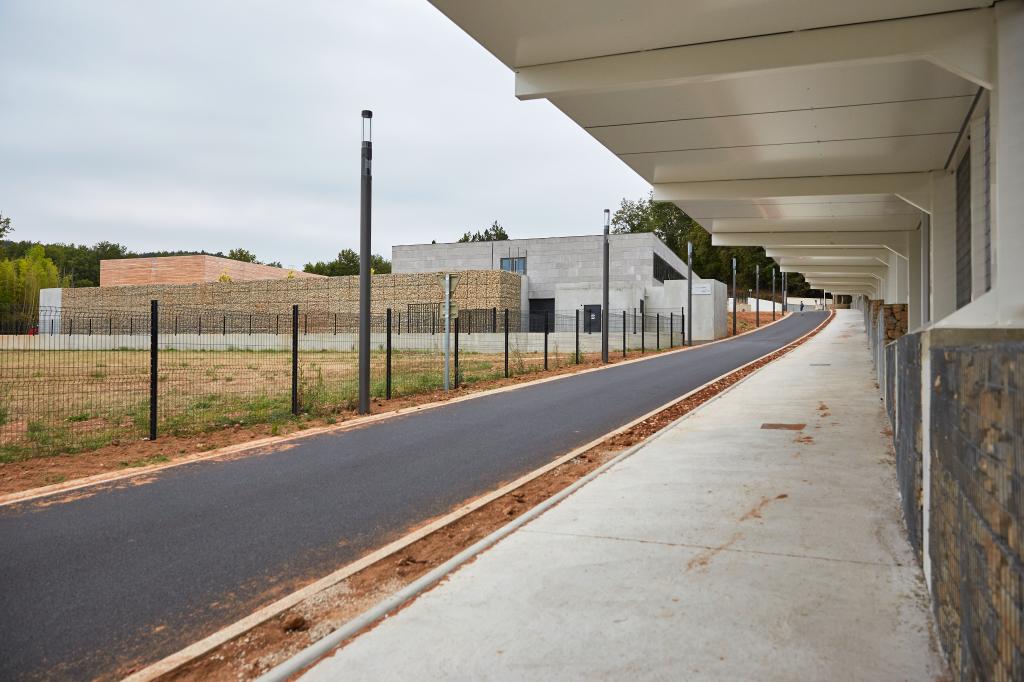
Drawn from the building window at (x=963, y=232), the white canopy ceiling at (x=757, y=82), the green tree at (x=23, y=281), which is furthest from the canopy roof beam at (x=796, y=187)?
the green tree at (x=23, y=281)

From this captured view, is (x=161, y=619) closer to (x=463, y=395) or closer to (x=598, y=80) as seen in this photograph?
(x=598, y=80)

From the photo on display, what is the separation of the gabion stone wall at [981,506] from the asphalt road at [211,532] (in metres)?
3.67

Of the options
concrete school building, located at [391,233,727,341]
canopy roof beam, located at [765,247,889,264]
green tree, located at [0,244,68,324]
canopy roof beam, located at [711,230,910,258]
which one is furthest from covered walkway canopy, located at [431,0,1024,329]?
green tree, located at [0,244,68,324]

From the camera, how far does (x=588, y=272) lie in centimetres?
5622

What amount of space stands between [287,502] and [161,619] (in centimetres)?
258

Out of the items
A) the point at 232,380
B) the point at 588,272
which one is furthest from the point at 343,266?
→ the point at 232,380

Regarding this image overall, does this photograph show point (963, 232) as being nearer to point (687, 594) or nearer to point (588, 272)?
point (687, 594)

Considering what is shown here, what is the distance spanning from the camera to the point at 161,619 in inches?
161

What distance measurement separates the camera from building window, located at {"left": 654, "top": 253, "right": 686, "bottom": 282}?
5547 centimetres

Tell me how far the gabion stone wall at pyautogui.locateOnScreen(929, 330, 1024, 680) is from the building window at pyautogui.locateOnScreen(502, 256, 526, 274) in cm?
5615

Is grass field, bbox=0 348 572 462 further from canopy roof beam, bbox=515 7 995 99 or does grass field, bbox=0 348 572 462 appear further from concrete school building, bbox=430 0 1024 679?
concrete school building, bbox=430 0 1024 679

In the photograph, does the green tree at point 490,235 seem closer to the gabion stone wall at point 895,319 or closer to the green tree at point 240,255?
the green tree at point 240,255

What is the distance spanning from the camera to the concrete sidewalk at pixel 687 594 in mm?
3240

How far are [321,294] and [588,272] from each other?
20895mm
